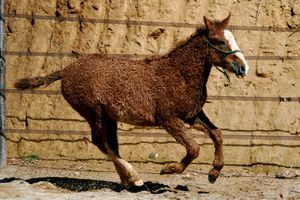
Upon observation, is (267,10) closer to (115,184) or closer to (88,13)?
(88,13)

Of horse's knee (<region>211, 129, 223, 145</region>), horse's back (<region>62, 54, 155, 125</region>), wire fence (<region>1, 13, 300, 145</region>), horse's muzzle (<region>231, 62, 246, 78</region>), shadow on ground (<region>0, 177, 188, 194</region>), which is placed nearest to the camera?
horse's muzzle (<region>231, 62, 246, 78</region>)

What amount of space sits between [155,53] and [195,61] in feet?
6.78

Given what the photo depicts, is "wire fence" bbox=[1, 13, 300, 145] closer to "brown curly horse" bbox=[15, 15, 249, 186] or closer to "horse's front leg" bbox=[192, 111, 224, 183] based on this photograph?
"brown curly horse" bbox=[15, 15, 249, 186]

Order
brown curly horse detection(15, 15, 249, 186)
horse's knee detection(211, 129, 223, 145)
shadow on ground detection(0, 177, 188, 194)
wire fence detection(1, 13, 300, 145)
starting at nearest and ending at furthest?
brown curly horse detection(15, 15, 249, 186) → horse's knee detection(211, 129, 223, 145) → shadow on ground detection(0, 177, 188, 194) → wire fence detection(1, 13, 300, 145)

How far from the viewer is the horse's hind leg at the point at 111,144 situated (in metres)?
7.41

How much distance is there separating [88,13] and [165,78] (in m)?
2.59

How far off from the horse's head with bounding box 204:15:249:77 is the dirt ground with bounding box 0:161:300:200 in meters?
1.28

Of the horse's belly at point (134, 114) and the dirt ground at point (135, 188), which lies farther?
the horse's belly at point (134, 114)

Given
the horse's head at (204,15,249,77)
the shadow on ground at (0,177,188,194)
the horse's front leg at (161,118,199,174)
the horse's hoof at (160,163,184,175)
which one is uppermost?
the horse's head at (204,15,249,77)

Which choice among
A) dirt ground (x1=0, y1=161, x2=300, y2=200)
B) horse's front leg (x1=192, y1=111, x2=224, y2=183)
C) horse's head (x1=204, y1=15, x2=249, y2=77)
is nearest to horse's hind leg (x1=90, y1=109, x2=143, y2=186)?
dirt ground (x1=0, y1=161, x2=300, y2=200)

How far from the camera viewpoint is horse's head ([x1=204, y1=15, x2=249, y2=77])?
6.91 metres

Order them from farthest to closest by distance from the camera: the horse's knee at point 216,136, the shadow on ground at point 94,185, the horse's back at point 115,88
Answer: the shadow on ground at point 94,185 < the horse's back at point 115,88 < the horse's knee at point 216,136

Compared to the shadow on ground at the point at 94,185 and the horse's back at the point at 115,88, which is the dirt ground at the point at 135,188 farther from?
the horse's back at the point at 115,88

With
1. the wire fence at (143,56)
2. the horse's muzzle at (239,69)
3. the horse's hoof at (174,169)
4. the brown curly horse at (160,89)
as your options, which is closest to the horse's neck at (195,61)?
the brown curly horse at (160,89)
